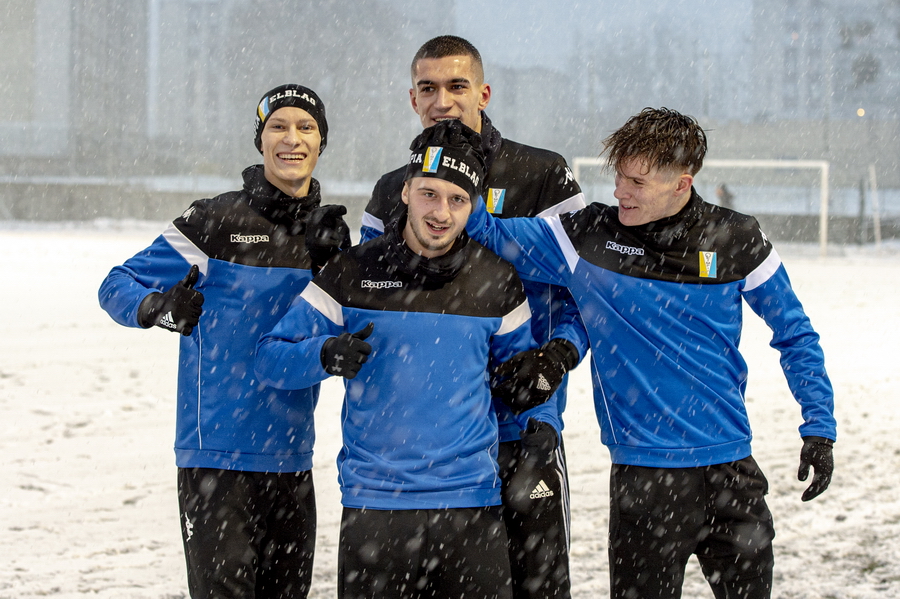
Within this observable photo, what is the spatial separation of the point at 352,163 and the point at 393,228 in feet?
103

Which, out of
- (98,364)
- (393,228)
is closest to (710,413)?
(393,228)

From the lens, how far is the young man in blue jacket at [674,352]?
260 cm

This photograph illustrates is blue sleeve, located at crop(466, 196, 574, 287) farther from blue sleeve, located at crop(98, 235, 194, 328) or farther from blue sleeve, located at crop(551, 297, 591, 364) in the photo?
blue sleeve, located at crop(98, 235, 194, 328)

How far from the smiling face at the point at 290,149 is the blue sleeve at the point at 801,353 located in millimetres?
1541

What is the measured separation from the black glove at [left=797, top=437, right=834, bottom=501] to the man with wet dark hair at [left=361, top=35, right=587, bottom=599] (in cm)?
75

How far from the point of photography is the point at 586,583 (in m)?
3.89

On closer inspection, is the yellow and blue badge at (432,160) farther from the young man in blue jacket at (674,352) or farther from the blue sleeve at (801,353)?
the blue sleeve at (801,353)

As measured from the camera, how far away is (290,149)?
284 cm

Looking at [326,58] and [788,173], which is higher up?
[326,58]

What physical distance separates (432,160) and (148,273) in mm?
1096

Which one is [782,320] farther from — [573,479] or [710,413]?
[573,479]

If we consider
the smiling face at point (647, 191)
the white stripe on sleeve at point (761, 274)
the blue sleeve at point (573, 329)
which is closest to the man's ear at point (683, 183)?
the smiling face at point (647, 191)

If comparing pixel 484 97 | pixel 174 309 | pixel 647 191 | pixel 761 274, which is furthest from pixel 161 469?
pixel 761 274

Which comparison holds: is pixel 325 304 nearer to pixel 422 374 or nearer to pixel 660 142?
pixel 422 374
